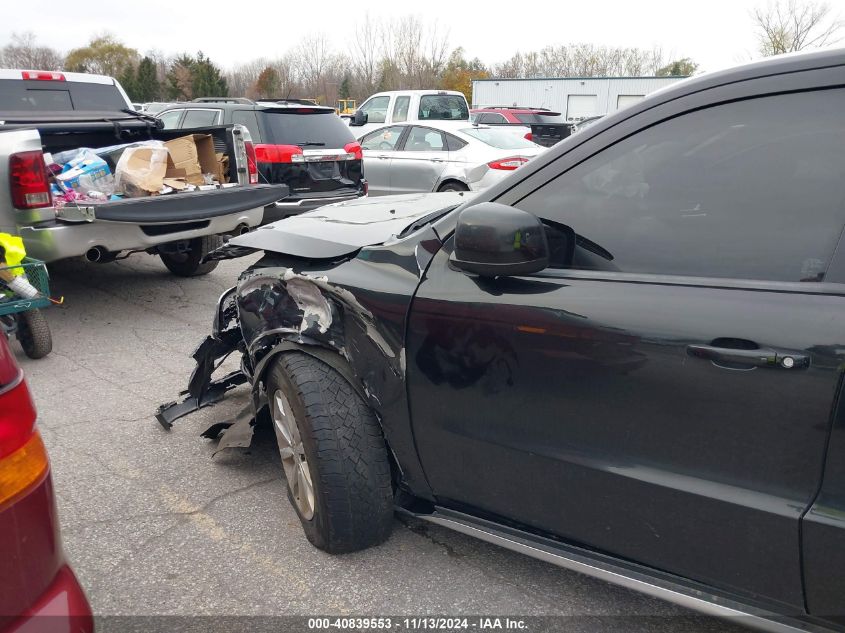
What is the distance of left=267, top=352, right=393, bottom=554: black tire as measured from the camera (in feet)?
8.27

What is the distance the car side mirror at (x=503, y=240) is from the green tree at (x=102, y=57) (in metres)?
67.5

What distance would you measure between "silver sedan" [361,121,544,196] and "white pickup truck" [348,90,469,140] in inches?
113

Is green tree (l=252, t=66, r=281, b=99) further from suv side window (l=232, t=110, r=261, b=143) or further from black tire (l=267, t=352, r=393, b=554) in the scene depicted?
black tire (l=267, t=352, r=393, b=554)

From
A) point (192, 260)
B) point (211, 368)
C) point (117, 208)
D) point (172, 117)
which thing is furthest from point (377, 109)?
point (211, 368)

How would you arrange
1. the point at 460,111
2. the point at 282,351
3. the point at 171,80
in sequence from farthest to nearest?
1. the point at 171,80
2. the point at 460,111
3. the point at 282,351

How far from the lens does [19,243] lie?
462 cm

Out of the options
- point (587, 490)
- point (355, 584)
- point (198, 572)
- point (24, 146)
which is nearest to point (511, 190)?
point (587, 490)

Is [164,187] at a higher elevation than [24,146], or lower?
lower

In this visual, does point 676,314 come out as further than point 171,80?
No

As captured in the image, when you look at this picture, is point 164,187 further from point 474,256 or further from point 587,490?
point 587,490

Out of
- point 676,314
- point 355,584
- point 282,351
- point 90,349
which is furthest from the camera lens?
point 90,349

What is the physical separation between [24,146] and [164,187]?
1.12 meters

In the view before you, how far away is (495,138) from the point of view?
35.0ft

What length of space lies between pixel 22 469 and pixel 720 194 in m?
1.80
